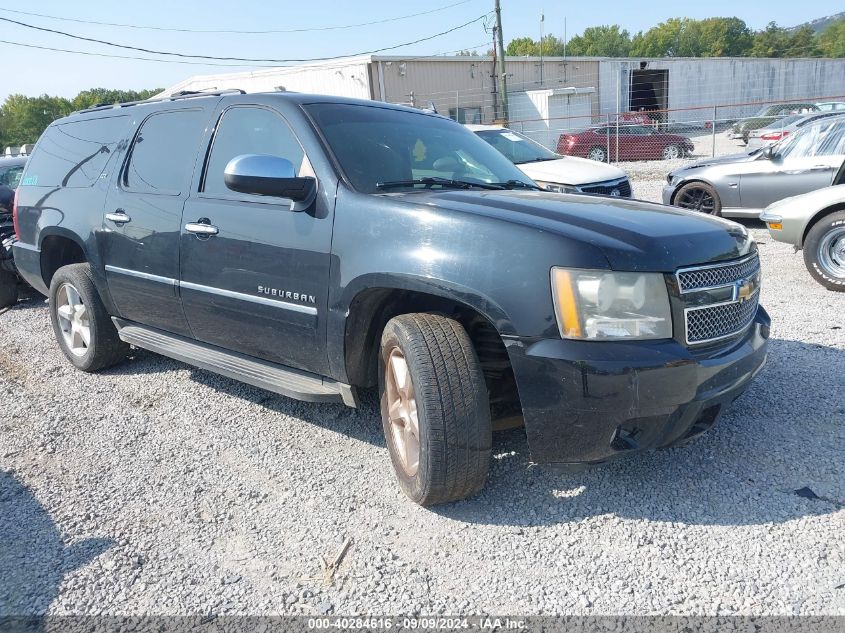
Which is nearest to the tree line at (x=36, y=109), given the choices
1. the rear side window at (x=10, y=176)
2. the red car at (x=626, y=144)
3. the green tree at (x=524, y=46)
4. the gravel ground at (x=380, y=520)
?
the green tree at (x=524, y=46)

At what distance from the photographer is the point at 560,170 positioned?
9414 millimetres

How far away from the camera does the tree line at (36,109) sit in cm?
8556

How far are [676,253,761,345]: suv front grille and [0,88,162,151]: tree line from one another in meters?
91.2

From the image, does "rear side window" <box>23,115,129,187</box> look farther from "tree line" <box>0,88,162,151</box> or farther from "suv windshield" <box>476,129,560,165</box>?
"tree line" <box>0,88,162,151</box>

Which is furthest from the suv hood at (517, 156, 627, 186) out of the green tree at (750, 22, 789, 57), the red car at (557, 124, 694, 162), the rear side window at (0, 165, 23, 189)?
the green tree at (750, 22, 789, 57)

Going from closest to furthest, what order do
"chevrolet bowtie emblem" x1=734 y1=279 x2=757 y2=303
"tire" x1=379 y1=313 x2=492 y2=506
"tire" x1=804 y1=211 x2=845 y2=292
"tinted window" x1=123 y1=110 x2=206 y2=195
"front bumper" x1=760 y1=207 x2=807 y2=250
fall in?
"tire" x1=379 y1=313 x2=492 y2=506 → "chevrolet bowtie emblem" x1=734 y1=279 x2=757 y2=303 → "tinted window" x1=123 y1=110 x2=206 y2=195 → "tire" x1=804 y1=211 x2=845 y2=292 → "front bumper" x1=760 y1=207 x2=807 y2=250

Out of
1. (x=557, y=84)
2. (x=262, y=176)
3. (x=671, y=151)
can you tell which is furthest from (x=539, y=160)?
(x=557, y=84)

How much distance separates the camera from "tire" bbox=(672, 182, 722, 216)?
1002 cm

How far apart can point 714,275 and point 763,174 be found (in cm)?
772

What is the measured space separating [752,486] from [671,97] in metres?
42.0

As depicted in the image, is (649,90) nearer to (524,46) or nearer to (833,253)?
(833,253)

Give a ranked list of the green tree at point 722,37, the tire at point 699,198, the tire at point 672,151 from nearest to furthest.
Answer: the tire at point 699,198
the tire at point 672,151
the green tree at point 722,37

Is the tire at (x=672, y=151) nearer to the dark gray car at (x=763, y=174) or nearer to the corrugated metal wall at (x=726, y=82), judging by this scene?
the corrugated metal wall at (x=726, y=82)

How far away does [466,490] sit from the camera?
305 cm
